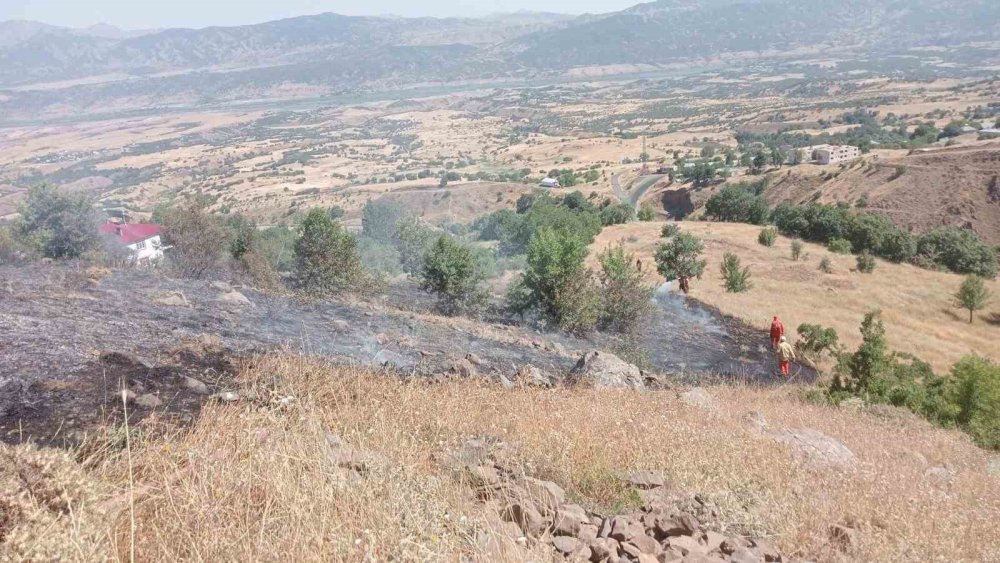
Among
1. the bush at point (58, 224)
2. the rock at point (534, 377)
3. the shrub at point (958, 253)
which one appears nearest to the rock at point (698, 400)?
the rock at point (534, 377)

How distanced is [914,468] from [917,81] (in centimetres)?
18144

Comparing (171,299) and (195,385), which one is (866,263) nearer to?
(171,299)

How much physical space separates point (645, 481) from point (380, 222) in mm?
A: 37556

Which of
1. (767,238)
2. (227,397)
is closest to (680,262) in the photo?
(767,238)

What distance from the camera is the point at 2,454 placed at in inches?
114

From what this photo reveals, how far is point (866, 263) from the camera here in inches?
1355

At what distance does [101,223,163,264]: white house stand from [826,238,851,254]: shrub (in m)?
37.0

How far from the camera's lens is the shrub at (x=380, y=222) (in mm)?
37794

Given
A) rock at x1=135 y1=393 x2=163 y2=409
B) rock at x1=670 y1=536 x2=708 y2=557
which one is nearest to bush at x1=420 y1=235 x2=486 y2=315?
rock at x1=135 y1=393 x2=163 y2=409

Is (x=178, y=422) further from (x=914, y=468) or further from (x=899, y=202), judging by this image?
(x=899, y=202)

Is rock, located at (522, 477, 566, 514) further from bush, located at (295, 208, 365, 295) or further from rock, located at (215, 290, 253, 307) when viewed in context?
bush, located at (295, 208, 365, 295)

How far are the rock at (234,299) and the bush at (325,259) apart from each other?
4798mm

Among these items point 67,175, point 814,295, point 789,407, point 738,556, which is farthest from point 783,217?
point 67,175

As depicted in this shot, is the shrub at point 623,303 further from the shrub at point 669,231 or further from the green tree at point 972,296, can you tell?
the shrub at point 669,231
